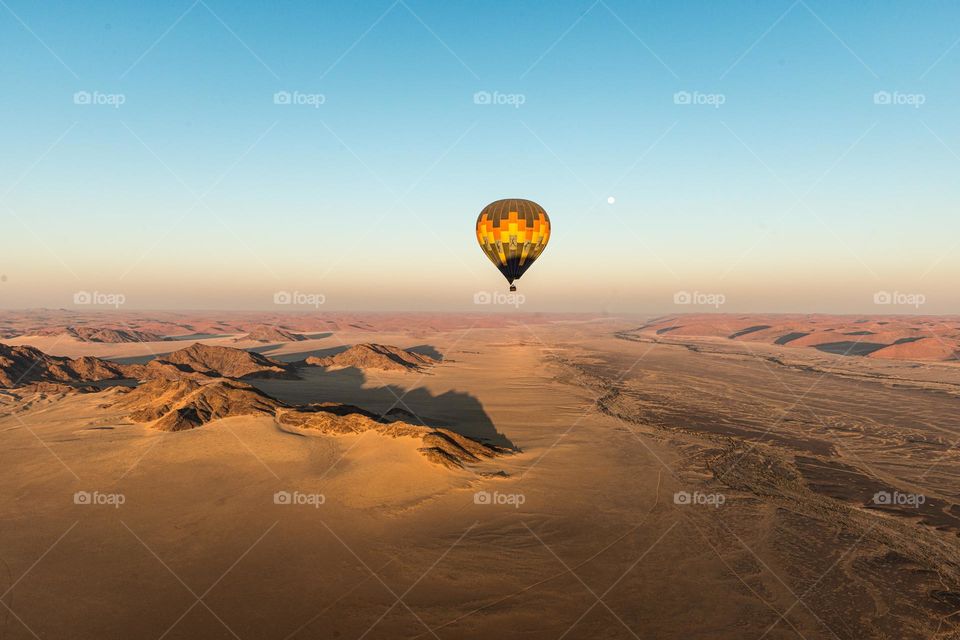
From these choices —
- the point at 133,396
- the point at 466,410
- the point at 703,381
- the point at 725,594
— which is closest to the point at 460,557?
the point at 725,594

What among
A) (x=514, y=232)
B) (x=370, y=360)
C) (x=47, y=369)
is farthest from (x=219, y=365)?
(x=514, y=232)

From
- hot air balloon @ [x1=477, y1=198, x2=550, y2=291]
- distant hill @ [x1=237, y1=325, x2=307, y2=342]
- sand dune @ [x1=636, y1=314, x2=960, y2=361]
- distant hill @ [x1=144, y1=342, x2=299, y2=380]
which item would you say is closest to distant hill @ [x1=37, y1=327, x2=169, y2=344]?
distant hill @ [x1=237, y1=325, x2=307, y2=342]

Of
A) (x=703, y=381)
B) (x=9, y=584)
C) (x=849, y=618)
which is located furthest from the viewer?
(x=703, y=381)

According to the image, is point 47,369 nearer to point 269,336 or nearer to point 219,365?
point 219,365

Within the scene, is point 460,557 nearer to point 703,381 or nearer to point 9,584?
point 9,584

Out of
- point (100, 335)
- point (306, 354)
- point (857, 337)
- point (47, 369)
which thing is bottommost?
point (857, 337)

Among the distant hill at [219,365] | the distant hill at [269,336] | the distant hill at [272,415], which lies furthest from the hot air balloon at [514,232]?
the distant hill at [269,336]
